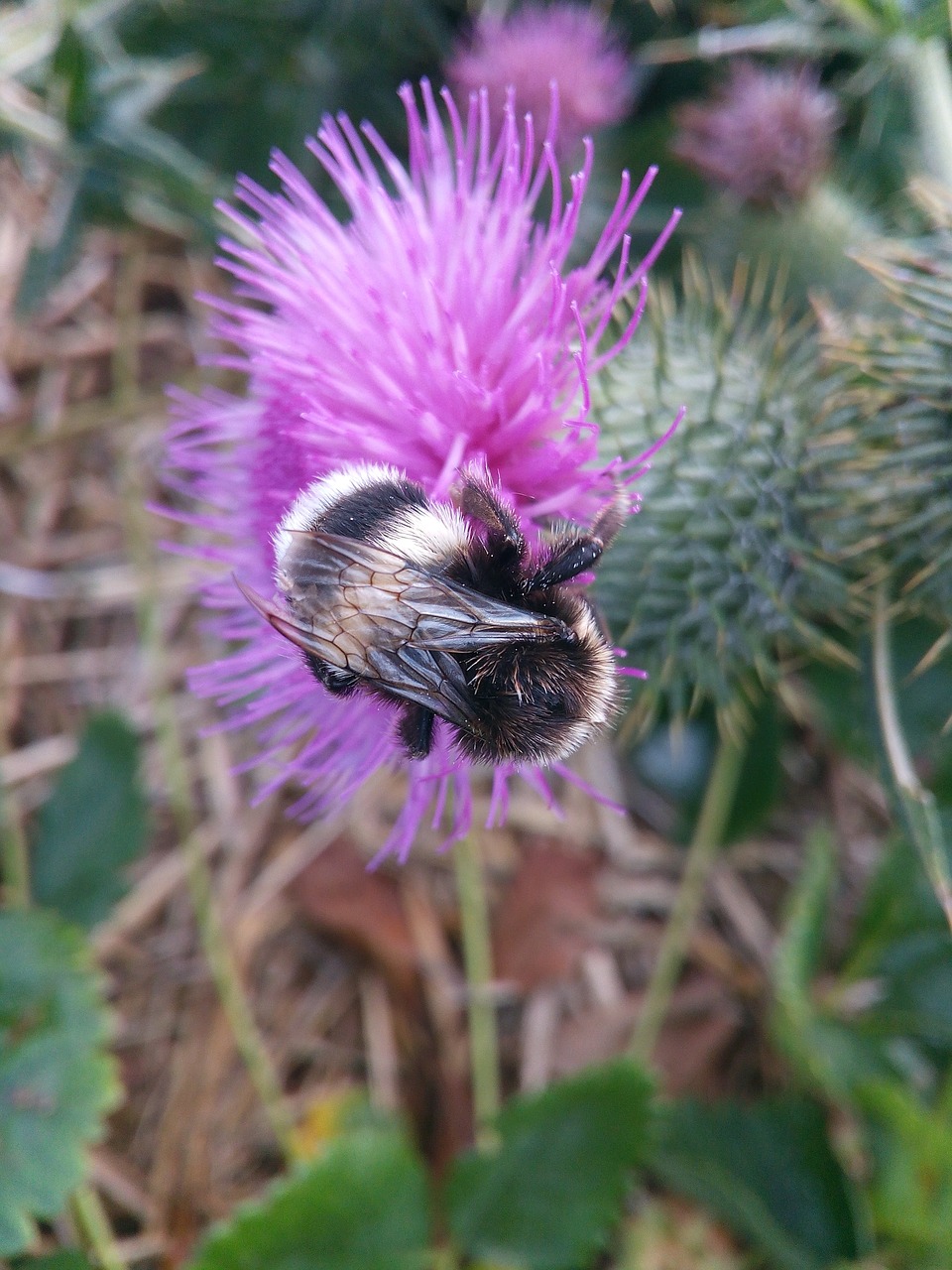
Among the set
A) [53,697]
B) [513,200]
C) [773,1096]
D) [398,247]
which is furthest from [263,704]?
[773,1096]

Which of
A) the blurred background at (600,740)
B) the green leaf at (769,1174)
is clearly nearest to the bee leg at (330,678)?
the blurred background at (600,740)

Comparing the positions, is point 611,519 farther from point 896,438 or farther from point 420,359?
point 896,438

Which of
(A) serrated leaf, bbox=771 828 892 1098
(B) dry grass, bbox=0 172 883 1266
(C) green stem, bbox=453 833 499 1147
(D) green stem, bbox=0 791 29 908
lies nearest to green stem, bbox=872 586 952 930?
(A) serrated leaf, bbox=771 828 892 1098

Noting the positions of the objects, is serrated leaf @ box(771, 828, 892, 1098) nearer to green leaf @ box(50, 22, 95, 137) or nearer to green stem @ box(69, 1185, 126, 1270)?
green stem @ box(69, 1185, 126, 1270)

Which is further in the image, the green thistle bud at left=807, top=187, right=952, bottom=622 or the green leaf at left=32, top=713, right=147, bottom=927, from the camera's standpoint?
the green leaf at left=32, top=713, right=147, bottom=927

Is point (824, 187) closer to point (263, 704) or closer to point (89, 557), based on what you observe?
point (263, 704)

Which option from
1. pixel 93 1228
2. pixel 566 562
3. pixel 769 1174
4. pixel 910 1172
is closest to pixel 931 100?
pixel 566 562
